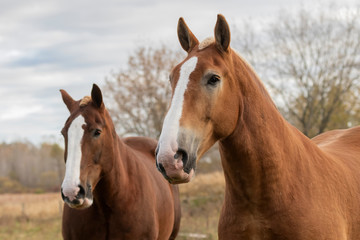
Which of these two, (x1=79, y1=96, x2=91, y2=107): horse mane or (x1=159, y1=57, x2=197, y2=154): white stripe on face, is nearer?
(x1=159, y1=57, x2=197, y2=154): white stripe on face

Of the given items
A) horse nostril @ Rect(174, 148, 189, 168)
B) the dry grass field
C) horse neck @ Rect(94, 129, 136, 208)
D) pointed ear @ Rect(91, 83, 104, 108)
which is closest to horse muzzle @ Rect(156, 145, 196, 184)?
horse nostril @ Rect(174, 148, 189, 168)

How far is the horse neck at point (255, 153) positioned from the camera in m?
2.91

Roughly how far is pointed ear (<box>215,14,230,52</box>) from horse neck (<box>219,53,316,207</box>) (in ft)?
0.68

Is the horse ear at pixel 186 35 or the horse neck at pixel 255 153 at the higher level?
the horse ear at pixel 186 35

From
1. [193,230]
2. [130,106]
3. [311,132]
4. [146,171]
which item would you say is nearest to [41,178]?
[130,106]

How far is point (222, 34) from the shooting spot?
2.87 metres

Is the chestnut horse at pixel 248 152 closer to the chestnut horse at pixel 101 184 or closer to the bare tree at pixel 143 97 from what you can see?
the chestnut horse at pixel 101 184

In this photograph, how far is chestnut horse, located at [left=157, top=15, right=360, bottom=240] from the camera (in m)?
2.63

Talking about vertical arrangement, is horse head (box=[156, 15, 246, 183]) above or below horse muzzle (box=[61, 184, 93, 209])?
above

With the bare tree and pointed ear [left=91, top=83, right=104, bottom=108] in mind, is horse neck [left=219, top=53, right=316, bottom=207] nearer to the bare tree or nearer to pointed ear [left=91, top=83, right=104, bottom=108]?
pointed ear [left=91, top=83, right=104, bottom=108]

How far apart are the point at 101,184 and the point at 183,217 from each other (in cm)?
993

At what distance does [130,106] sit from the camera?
25312 millimetres

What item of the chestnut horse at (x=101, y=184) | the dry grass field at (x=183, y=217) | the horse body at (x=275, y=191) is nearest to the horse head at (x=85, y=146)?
the chestnut horse at (x=101, y=184)

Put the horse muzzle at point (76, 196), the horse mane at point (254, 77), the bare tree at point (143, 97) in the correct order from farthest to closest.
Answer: the bare tree at point (143, 97) < the horse muzzle at point (76, 196) < the horse mane at point (254, 77)
